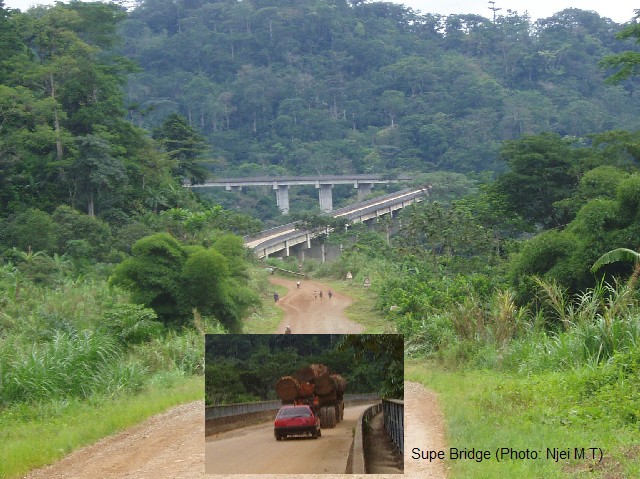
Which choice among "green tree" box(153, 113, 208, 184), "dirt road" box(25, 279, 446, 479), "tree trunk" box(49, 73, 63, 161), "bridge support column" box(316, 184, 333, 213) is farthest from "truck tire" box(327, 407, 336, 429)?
"bridge support column" box(316, 184, 333, 213)

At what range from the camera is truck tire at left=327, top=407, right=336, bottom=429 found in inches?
→ 245

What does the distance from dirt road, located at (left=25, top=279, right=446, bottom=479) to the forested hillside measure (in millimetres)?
62790

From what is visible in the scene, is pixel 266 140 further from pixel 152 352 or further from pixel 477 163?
pixel 152 352

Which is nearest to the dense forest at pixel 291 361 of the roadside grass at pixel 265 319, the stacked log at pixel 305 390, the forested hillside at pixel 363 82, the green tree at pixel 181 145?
the stacked log at pixel 305 390

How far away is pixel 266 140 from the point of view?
85188 millimetres

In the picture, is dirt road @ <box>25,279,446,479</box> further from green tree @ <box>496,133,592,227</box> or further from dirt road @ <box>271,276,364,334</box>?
green tree @ <box>496,133,592,227</box>

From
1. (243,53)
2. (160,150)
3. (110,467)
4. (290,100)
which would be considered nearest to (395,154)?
(290,100)

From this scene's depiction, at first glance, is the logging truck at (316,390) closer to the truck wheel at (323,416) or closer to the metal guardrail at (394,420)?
the truck wheel at (323,416)

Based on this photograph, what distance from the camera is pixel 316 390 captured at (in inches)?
244

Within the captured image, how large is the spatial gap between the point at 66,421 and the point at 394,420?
5.44 m

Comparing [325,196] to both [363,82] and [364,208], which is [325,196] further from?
[363,82]

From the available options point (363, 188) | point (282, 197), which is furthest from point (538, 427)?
point (363, 188)

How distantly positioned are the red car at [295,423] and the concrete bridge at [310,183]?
64825 mm

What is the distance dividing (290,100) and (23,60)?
4751cm
